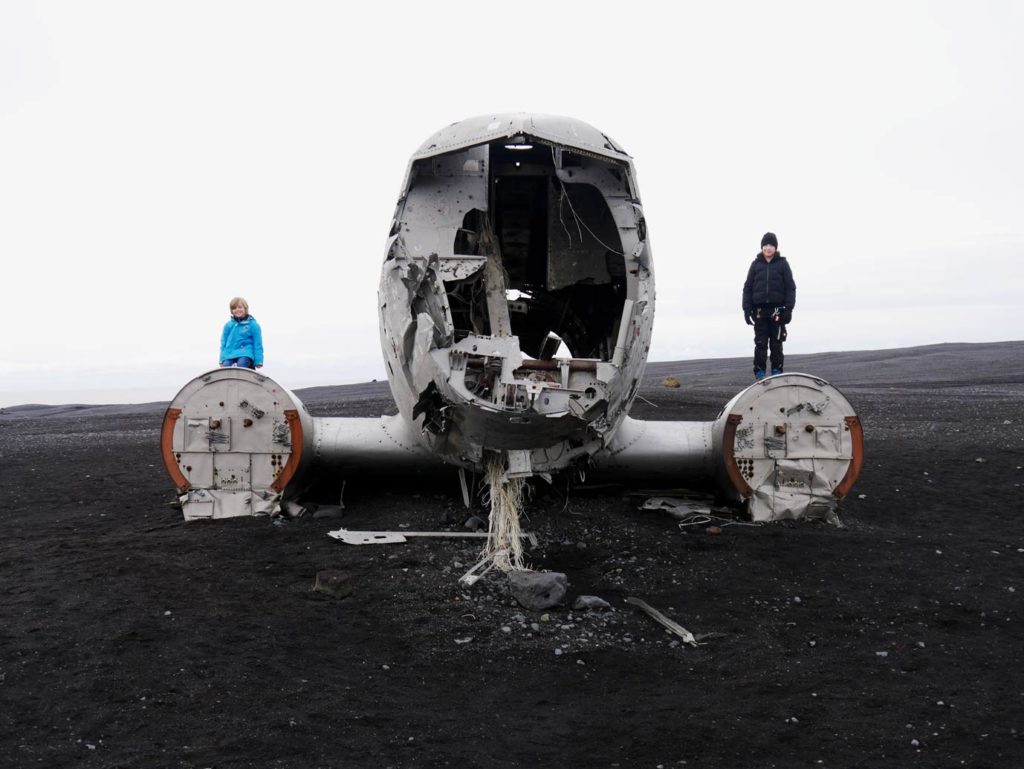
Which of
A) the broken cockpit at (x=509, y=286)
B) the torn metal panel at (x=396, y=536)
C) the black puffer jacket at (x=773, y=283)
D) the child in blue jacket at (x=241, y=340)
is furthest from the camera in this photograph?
the black puffer jacket at (x=773, y=283)

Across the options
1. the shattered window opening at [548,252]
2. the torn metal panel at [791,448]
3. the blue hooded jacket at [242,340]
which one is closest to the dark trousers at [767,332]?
the shattered window opening at [548,252]

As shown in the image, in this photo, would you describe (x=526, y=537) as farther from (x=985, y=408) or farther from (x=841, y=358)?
(x=841, y=358)

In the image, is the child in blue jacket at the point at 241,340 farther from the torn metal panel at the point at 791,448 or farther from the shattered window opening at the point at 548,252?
the torn metal panel at the point at 791,448

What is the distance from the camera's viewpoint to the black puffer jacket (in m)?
10.1

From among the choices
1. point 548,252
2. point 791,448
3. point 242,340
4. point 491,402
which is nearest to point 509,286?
point 548,252

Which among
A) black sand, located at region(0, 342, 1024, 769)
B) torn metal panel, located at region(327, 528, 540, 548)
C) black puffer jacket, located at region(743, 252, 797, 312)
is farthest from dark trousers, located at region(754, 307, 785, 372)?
torn metal panel, located at region(327, 528, 540, 548)

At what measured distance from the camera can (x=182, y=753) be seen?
3.58 metres

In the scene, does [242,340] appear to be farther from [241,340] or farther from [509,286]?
[509,286]

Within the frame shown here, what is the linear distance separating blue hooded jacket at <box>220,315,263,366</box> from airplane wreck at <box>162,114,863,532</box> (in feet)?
6.65

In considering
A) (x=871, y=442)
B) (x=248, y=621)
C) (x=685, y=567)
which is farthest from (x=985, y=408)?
(x=248, y=621)

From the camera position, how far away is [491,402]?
595 centimetres

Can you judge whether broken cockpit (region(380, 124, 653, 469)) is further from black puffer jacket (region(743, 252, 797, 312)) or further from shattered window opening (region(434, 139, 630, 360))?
black puffer jacket (region(743, 252, 797, 312))

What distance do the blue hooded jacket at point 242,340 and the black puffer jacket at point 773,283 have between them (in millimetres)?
5235

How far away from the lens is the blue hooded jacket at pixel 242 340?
9.45 m
